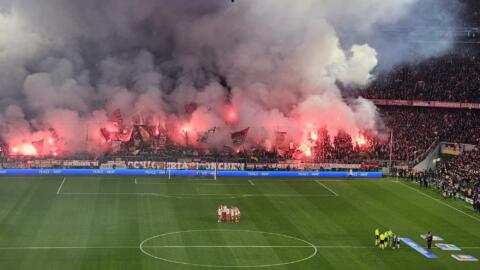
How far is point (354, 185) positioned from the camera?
66.8 meters

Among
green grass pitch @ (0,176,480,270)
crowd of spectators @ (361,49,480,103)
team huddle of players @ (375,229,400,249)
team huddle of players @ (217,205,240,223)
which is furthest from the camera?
crowd of spectators @ (361,49,480,103)

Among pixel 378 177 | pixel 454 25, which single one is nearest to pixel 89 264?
pixel 378 177

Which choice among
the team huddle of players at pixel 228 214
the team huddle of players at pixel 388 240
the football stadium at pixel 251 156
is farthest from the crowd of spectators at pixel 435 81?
the team huddle of players at pixel 388 240

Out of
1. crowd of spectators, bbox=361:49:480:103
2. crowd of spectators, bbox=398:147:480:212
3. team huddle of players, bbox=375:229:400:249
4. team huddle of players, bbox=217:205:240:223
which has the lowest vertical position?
team huddle of players, bbox=375:229:400:249

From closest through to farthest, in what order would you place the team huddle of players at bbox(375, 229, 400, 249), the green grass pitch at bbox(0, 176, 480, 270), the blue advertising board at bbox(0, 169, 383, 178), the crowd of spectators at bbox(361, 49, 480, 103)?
the green grass pitch at bbox(0, 176, 480, 270) → the team huddle of players at bbox(375, 229, 400, 249) → the blue advertising board at bbox(0, 169, 383, 178) → the crowd of spectators at bbox(361, 49, 480, 103)

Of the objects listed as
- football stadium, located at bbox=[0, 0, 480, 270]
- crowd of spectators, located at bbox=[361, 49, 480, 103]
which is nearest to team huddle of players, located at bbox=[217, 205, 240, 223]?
football stadium, located at bbox=[0, 0, 480, 270]

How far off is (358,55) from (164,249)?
46.6m

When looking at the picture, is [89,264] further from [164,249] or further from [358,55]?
[358,55]

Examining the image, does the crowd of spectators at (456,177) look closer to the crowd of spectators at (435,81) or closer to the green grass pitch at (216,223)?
the green grass pitch at (216,223)

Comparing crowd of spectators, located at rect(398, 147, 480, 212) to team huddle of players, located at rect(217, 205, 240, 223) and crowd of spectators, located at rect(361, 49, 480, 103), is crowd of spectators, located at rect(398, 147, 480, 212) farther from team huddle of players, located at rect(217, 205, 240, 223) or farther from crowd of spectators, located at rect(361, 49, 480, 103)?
team huddle of players, located at rect(217, 205, 240, 223)

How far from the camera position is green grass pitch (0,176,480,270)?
1560 inches

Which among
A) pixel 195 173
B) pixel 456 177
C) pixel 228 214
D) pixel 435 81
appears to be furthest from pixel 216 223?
pixel 435 81

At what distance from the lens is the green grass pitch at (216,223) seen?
39625mm

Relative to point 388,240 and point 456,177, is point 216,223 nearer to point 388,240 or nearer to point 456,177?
point 388,240
